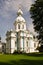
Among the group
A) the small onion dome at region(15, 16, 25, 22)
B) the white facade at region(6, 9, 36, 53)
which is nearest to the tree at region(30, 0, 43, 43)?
the white facade at region(6, 9, 36, 53)

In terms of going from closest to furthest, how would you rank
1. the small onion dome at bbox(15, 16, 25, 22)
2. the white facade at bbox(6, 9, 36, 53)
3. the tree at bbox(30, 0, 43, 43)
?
the tree at bbox(30, 0, 43, 43) < the white facade at bbox(6, 9, 36, 53) < the small onion dome at bbox(15, 16, 25, 22)

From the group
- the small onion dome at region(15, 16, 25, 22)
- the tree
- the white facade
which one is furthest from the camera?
the small onion dome at region(15, 16, 25, 22)

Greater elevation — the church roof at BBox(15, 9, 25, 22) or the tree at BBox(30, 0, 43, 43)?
the church roof at BBox(15, 9, 25, 22)

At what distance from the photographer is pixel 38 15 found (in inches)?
1352

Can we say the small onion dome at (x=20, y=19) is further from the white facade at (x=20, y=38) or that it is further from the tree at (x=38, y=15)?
the tree at (x=38, y=15)

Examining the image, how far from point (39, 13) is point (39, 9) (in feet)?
2.16

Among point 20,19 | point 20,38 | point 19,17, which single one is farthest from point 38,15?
point 19,17

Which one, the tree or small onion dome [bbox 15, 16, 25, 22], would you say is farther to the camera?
small onion dome [bbox 15, 16, 25, 22]

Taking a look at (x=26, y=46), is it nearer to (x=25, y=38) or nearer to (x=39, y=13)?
(x=25, y=38)

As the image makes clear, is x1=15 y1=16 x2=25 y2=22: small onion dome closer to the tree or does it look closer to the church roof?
the church roof

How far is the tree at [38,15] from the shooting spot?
33.9 meters

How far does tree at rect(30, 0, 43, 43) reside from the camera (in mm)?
33938

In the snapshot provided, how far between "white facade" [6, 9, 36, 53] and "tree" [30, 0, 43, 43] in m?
44.9

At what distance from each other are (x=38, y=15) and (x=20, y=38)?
4678 cm
